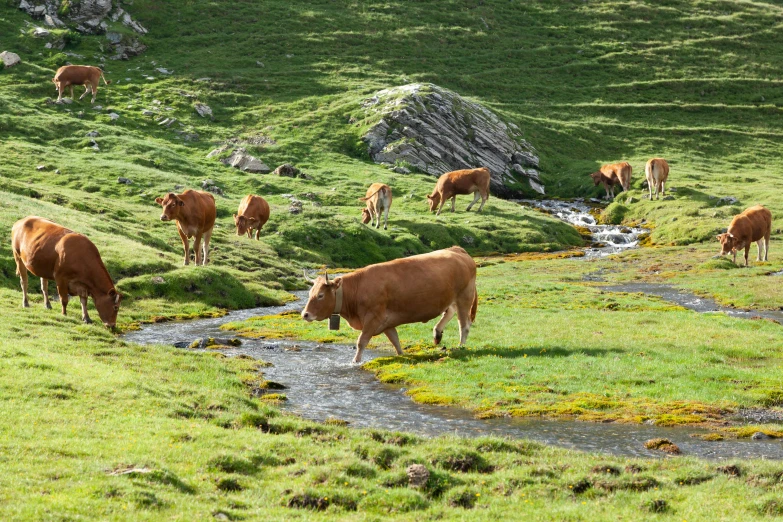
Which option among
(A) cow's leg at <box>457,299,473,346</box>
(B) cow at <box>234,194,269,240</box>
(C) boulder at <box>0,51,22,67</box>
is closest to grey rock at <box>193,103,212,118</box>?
(C) boulder at <box>0,51,22,67</box>

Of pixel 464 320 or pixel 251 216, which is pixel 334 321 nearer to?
pixel 464 320

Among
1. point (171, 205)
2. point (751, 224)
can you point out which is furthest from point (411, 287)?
point (751, 224)

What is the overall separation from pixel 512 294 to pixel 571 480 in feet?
90.6

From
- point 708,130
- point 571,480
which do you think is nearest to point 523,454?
point 571,480

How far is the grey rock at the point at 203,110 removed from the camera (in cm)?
8750

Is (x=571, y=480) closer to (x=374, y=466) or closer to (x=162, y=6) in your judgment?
(x=374, y=466)

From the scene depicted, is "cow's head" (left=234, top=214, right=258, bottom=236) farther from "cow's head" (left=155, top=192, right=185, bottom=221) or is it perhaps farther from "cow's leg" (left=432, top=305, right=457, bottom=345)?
"cow's leg" (left=432, top=305, right=457, bottom=345)

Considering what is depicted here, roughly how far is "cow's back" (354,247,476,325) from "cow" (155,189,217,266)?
18.4m

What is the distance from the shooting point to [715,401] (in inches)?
776

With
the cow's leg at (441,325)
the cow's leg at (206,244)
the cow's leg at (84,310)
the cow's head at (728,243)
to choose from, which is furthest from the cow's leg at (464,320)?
the cow's head at (728,243)

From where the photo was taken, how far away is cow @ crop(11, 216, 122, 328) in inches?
994

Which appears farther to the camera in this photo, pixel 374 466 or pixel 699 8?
pixel 699 8

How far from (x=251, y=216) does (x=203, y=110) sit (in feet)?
134

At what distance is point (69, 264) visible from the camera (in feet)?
82.3
